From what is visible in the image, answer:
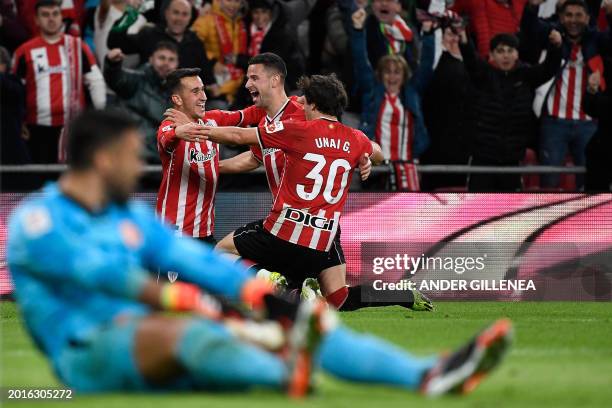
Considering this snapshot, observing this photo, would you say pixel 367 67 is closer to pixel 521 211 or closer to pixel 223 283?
pixel 521 211

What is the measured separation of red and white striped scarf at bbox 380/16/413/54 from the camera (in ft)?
52.0

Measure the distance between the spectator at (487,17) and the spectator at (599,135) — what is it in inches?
59.7

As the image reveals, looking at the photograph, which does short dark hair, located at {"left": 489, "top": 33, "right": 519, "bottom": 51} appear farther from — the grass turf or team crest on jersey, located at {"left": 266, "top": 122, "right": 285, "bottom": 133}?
team crest on jersey, located at {"left": 266, "top": 122, "right": 285, "bottom": 133}

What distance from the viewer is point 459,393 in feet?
20.3

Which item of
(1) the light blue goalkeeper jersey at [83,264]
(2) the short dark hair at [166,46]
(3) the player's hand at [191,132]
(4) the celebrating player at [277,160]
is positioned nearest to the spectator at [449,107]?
(2) the short dark hair at [166,46]

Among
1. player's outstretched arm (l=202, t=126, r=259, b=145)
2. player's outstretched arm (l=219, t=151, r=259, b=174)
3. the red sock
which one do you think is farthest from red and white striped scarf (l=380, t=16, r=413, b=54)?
player's outstretched arm (l=202, t=126, r=259, b=145)

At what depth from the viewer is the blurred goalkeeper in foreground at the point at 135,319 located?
5695 millimetres

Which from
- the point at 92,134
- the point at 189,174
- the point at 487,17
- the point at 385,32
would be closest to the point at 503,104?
the point at 487,17

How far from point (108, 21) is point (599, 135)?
244 inches

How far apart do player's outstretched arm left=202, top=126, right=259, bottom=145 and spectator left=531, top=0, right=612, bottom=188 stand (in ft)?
19.6

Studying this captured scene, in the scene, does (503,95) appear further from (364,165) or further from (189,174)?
(189,174)

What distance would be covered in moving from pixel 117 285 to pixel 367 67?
10.2m

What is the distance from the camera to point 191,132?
430 inches

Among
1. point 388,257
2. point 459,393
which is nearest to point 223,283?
point 459,393
